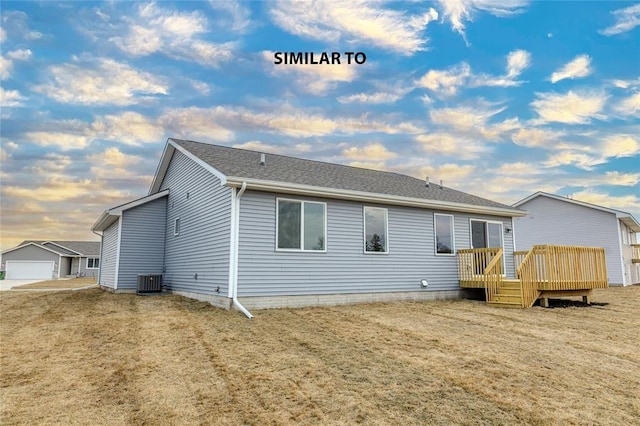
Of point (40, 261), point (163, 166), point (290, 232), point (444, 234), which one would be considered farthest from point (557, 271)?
point (40, 261)

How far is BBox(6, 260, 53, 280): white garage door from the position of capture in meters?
38.5

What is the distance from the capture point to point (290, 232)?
31.2 ft

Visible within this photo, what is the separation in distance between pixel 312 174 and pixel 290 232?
2414 millimetres

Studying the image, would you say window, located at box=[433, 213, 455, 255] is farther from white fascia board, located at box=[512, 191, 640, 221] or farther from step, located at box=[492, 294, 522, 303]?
white fascia board, located at box=[512, 191, 640, 221]

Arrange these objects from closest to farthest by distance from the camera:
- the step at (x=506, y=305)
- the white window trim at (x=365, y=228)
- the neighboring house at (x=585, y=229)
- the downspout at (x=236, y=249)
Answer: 1. the downspout at (x=236, y=249)
2. the step at (x=506, y=305)
3. the white window trim at (x=365, y=228)
4. the neighboring house at (x=585, y=229)

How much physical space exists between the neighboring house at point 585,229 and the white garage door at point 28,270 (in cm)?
4229

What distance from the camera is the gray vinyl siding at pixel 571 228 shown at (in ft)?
66.2

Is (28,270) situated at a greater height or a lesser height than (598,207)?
lesser

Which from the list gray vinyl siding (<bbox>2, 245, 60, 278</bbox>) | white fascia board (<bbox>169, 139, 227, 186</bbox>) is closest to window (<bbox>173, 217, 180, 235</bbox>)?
white fascia board (<bbox>169, 139, 227, 186</bbox>)

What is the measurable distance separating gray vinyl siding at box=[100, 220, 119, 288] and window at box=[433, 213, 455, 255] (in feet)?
35.3

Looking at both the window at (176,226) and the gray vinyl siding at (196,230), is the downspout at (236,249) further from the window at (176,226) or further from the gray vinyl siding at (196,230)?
the window at (176,226)

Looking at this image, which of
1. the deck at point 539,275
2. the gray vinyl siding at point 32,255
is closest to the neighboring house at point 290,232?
the deck at point 539,275

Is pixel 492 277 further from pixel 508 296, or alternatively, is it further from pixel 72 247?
pixel 72 247

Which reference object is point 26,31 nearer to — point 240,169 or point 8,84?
point 8,84
